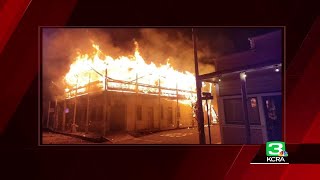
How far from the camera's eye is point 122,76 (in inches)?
138

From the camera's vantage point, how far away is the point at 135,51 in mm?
3500

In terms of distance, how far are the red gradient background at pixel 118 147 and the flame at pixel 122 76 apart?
1.48 feet

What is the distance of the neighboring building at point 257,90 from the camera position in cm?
349

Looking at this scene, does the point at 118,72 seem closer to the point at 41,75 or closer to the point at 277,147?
the point at 41,75

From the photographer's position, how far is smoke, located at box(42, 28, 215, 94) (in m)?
3.46

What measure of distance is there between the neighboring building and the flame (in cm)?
49

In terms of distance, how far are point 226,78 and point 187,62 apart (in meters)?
0.54

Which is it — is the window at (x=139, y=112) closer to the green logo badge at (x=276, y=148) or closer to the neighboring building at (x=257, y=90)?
the neighboring building at (x=257, y=90)

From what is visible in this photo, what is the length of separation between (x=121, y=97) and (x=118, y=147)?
63 cm

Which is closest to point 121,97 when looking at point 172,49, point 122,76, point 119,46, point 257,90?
point 122,76

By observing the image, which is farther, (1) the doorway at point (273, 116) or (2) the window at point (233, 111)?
(2) the window at point (233, 111)

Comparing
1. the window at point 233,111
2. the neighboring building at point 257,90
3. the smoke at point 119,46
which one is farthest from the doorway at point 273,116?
the smoke at point 119,46

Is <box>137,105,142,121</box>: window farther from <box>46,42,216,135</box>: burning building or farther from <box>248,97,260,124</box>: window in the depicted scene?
<box>248,97,260,124</box>: window

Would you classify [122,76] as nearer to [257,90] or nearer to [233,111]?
[233,111]
